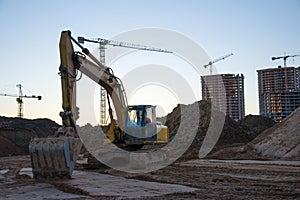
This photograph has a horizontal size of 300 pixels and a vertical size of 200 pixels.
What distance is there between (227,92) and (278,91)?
24.0 ft

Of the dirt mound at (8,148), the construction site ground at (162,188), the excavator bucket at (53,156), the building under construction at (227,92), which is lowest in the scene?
the dirt mound at (8,148)

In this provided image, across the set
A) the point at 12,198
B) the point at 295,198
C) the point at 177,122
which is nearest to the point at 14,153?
the point at 177,122

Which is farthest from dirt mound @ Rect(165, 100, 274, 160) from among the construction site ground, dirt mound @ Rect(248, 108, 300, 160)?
the construction site ground

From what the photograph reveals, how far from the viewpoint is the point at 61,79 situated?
1412 centimetres

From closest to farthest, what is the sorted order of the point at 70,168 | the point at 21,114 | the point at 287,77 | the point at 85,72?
the point at 70,168 < the point at 85,72 < the point at 287,77 < the point at 21,114

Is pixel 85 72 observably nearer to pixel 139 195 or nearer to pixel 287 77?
pixel 139 195

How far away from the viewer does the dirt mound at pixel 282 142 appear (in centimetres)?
2198

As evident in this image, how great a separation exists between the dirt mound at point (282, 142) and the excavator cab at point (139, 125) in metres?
8.74

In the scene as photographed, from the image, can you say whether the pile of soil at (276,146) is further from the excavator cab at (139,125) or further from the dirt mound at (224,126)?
the excavator cab at (139,125)

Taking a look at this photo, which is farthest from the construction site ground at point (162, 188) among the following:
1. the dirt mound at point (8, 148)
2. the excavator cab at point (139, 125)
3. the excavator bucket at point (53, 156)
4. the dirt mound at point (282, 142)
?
the dirt mound at point (8, 148)

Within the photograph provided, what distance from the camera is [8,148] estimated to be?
132 feet

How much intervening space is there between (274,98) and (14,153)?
30336 millimetres

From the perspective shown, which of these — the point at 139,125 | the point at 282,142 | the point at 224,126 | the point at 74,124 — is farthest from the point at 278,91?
the point at 74,124

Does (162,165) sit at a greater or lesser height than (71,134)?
lesser
